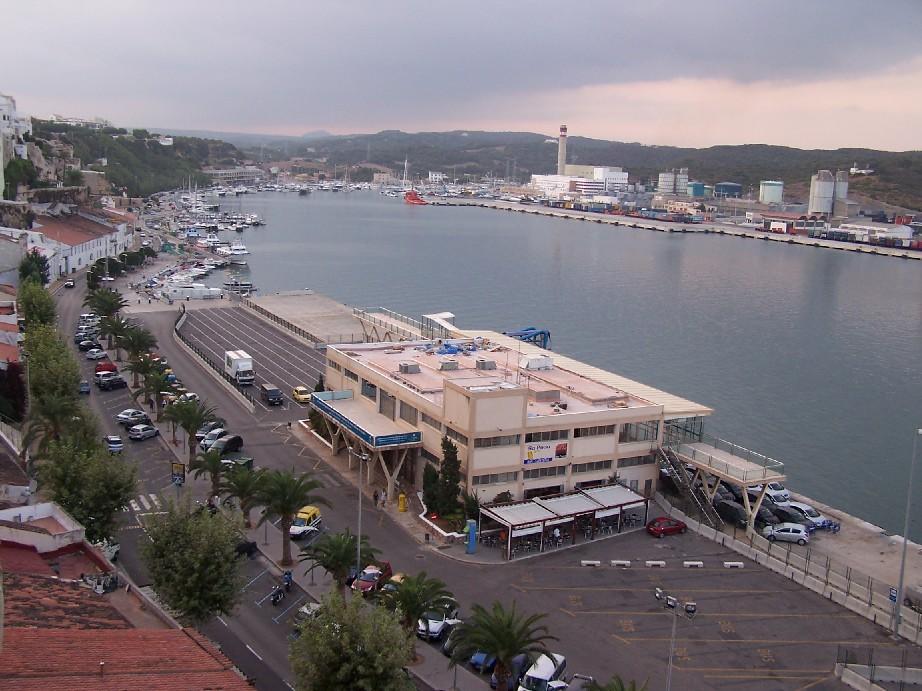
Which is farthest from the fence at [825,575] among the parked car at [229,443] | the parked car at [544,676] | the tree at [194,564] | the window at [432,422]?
the parked car at [229,443]

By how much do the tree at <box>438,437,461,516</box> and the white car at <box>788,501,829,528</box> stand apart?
729 cm

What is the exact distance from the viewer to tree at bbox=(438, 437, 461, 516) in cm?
1673

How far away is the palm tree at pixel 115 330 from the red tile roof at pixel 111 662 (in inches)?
777

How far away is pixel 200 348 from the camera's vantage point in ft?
107

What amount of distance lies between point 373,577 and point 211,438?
8.27 m

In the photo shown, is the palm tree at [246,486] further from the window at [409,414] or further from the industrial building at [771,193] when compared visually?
the industrial building at [771,193]

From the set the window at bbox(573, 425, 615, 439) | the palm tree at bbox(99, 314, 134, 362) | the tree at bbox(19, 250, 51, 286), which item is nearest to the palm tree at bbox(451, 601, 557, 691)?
the window at bbox(573, 425, 615, 439)

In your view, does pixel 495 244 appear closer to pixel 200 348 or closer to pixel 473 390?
pixel 200 348

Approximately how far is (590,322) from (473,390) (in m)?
31.3

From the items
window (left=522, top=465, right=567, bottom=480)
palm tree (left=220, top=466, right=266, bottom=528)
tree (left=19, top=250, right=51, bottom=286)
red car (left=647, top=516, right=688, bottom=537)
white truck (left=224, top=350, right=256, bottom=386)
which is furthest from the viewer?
tree (left=19, top=250, right=51, bottom=286)

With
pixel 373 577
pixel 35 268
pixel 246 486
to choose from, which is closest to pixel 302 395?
pixel 246 486

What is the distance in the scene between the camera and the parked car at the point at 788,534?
17.3 m

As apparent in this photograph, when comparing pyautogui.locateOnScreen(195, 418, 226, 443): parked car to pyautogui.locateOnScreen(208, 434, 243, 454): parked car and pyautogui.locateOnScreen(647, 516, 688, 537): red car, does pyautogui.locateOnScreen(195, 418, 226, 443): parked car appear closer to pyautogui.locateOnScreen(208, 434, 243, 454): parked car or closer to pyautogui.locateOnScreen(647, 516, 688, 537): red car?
pyautogui.locateOnScreen(208, 434, 243, 454): parked car

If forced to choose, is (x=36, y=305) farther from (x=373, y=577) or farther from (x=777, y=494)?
(x=777, y=494)
